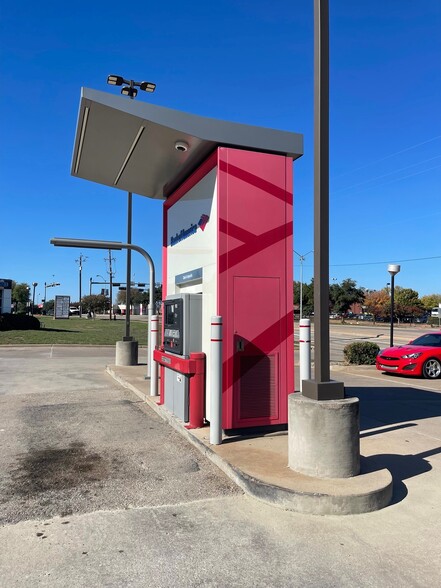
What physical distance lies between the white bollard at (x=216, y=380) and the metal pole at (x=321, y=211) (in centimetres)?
111

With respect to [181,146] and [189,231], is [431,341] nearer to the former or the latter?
[189,231]

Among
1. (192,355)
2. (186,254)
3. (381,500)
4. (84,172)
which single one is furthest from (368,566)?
(84,172)

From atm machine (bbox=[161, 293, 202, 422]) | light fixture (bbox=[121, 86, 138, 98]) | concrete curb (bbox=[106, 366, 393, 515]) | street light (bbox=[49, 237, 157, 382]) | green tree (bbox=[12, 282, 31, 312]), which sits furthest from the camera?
green tree (bbox=[12, 282, 31, 312])

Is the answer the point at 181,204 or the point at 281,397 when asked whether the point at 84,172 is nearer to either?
the point at 181,204

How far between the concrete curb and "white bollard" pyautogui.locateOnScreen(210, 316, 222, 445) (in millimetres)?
855

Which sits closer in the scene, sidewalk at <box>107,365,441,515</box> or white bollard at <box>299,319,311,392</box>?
sidewalk at <box>107,365,441,515</box>

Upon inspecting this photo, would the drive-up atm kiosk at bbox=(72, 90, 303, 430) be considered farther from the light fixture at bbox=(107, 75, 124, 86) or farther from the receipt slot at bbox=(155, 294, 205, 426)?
the light fixture at bbox=(107, 75, 124, 86)

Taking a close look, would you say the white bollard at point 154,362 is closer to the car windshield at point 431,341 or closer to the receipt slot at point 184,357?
the receipt slot at point 184,357

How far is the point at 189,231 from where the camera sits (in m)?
7.23

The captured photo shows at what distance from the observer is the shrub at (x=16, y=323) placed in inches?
1299

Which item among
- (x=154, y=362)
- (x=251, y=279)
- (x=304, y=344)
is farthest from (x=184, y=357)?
(x=154, y=362)

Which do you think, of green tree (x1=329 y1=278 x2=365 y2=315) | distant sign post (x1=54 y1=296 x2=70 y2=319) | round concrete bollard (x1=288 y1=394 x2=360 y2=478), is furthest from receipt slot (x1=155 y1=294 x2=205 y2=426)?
green tree (x1=329 y1=278 x2=365 y2=315)

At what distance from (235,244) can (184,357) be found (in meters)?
1.66

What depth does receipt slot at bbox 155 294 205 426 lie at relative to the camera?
6055 mm
